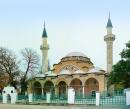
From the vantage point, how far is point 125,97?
23062mm

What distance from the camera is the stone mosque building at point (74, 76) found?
43.9 metres

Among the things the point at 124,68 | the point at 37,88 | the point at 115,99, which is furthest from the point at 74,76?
the point at 115,99

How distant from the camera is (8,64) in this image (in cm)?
4375

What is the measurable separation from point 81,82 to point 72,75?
1.52m

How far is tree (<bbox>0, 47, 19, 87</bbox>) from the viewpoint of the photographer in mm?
43656

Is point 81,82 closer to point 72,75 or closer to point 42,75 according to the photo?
point 72,75

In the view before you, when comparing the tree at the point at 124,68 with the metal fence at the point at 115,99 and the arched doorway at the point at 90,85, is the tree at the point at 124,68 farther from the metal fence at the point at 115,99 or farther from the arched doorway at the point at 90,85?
the arched doorway at the point at 90,85

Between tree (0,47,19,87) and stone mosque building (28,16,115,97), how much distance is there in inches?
152

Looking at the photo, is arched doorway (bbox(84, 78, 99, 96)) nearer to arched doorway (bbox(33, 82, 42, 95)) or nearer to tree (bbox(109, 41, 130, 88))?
arched doorway (bbox(33, 82, 42, 95))

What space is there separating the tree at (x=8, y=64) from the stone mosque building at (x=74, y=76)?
386 cm

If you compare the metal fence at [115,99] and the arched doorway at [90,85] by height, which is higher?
the arched doorway at [90,85]

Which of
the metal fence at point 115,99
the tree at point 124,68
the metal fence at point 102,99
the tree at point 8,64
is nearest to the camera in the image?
the metal fence at point 115,99

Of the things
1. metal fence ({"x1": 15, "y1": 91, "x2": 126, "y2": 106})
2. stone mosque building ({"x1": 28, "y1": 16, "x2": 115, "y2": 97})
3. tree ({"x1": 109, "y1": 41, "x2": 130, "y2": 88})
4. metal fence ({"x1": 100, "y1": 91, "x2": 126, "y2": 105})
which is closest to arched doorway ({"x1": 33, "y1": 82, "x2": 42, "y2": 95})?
stone mosque building ({"x1": 28, "y1": 16, "x2": 115, "y2": 97})

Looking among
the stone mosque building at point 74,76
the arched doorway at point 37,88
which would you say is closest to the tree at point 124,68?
the stone mosque building at point 74,76
